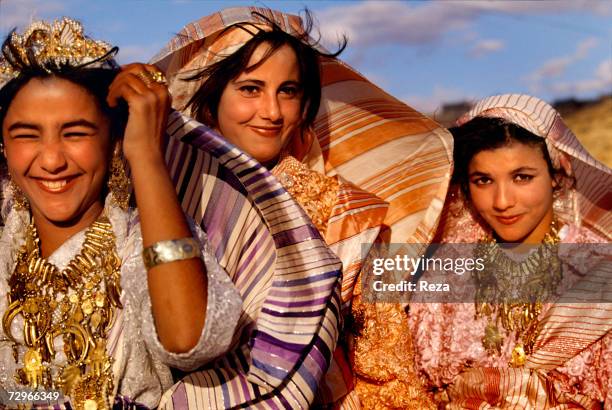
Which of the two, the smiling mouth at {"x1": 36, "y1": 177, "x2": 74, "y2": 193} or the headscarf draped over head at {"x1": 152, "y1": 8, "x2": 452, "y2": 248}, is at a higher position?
the headscarf draped over head at {"x1": 152, "y1": 8, "x2": 452, "y2": 248}

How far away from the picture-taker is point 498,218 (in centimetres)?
361

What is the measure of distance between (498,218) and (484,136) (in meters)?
0.37

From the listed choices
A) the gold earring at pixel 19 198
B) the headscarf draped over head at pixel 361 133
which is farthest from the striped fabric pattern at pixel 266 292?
the headscarf draped over head at pixel 361 133

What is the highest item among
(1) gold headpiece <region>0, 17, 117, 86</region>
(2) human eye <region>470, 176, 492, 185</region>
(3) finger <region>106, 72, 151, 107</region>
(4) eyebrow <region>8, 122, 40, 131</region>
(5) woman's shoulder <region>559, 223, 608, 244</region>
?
(1) gold headpiece <region>0, 17, 117, 86</region>

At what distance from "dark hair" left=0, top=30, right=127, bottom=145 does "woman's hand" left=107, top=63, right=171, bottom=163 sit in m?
0.15

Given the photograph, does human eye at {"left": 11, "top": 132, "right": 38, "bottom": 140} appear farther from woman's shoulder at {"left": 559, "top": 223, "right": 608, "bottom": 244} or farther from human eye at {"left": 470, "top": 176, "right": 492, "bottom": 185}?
woman's shoulder at {"left": 559, "top": 223, "right": 608, "bottom": 244}

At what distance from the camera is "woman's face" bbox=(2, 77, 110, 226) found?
8.05 ft

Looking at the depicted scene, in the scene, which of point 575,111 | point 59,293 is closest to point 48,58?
point 59,293

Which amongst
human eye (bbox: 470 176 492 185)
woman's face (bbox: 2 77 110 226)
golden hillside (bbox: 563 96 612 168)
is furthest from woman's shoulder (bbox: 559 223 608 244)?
golden hillside (bbox: 563 96 612 168)

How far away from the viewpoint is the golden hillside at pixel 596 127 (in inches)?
492

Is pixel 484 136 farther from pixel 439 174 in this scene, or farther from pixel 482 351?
pixel 482 351

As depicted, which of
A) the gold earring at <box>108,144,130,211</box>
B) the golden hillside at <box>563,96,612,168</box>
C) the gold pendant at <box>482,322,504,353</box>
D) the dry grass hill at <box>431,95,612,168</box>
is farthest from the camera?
the dry grass hill at <box>431,95,612,168</box>

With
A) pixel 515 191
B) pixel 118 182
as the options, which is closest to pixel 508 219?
pixel 515 191

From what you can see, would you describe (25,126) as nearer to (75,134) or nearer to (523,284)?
(75,134)
